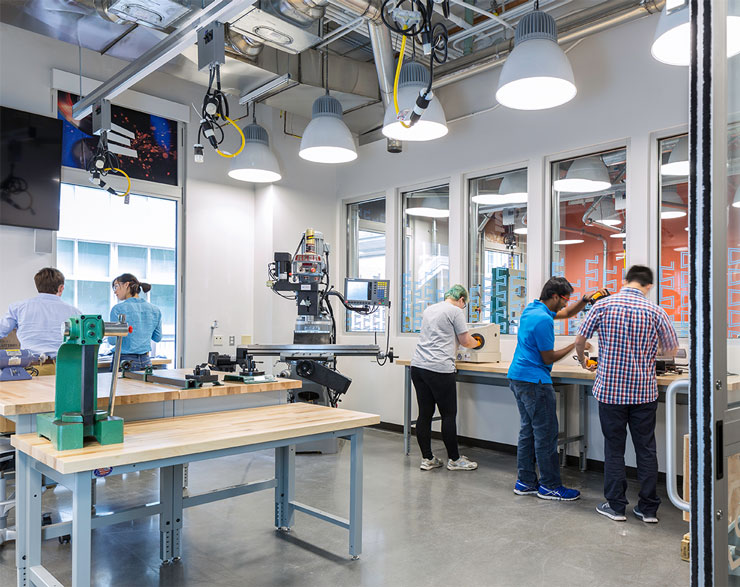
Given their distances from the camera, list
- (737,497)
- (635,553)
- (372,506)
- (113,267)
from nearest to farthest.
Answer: (737,497) → (635,553) → (372,506) → (113,267)

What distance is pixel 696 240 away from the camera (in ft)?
4.15

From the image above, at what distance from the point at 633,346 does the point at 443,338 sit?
4.99 feet

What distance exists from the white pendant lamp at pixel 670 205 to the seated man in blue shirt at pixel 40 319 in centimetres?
445

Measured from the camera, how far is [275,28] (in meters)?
4.02

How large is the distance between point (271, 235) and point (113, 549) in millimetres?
3866

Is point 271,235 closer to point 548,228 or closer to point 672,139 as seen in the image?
point 548,228

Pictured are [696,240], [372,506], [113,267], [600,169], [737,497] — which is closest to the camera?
[696,240]

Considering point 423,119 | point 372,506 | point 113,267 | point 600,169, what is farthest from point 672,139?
point 113,267

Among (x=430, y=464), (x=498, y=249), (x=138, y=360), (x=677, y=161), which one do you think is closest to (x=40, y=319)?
(x=138, y=360)

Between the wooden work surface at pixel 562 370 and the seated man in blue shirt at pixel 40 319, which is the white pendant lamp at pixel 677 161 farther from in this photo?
the seated man in blue shirt at pixel 40 319

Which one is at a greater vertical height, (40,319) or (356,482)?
(40,319)

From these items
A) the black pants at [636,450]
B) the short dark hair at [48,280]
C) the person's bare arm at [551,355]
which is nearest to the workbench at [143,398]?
the short dark hair at [48,280]

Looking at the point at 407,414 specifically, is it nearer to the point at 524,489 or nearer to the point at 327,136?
the point at 524,489

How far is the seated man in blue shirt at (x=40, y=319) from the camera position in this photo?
166 inches
